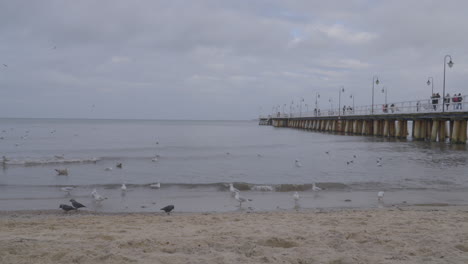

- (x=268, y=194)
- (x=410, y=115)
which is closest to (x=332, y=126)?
(x=410, y=115)

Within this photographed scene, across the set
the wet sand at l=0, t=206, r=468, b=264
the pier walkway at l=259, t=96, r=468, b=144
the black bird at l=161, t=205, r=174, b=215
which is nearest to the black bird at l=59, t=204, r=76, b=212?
the wet sand at l=0, t=206, r=468, b=264

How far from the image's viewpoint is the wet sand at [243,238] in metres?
5.36

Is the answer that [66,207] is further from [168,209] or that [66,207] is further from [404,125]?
[404,125]

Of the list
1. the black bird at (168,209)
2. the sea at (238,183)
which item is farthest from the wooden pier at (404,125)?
the black bird at (168,209)

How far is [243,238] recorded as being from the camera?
646cm

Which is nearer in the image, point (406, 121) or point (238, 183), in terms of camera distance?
point (238, 183)

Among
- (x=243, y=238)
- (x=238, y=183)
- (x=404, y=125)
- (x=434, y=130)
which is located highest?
(x=404, y=125)

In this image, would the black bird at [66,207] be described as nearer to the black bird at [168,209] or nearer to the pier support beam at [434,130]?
the black bird at [168,209]

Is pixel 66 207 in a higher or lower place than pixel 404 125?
lower

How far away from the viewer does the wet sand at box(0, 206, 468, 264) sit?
5.36m

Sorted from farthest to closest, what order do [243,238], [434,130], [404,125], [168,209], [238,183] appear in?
[404,125], [434,130], [238,183], [168,209], [243,238]

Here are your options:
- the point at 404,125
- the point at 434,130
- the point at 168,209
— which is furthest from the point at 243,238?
the point at 404,125

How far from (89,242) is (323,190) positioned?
9.29 m

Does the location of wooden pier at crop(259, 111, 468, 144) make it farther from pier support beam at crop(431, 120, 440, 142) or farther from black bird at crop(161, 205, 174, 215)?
black bird at crop(161, 205, 174, 215)
